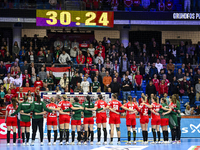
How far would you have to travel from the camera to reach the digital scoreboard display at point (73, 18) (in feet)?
90.0

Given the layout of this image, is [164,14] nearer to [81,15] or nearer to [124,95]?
[81,15]

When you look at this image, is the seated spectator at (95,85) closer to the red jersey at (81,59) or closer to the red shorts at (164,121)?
the red jersey at (81,59)

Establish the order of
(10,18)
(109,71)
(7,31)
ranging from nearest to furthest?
(109,71), (10,18), (7,31)

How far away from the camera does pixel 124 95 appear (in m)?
23.2

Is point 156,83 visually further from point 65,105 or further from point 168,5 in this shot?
point 65,105

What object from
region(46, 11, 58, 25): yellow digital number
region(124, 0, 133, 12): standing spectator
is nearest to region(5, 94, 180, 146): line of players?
region(46, 11, 58, 25): yellow digital number

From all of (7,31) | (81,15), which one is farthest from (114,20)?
(7,31)

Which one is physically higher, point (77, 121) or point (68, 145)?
point (77, 121)

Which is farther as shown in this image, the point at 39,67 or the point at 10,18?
the point at 10,18

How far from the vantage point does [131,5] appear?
29734 millimetres

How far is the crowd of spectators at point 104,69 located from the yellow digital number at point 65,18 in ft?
5.56

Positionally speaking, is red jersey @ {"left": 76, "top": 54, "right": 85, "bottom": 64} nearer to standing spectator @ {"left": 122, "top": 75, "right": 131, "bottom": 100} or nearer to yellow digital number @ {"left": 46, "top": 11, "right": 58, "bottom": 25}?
yellow digital number @ {"left": 46, "top": 11, "right": 58, "bottom": 25}

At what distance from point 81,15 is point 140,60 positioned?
5835 mm

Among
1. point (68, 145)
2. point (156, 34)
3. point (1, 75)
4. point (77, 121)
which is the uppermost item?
point (156, 34)
